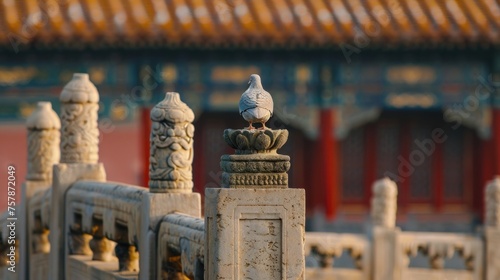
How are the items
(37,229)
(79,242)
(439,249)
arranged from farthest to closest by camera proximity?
(439,249)
(37,229)
(79,242)

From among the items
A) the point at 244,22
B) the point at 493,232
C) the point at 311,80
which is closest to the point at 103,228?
the point at 493,232

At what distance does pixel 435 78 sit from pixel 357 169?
73.4 inches

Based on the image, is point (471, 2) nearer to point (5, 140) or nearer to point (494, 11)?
point (494, 11)

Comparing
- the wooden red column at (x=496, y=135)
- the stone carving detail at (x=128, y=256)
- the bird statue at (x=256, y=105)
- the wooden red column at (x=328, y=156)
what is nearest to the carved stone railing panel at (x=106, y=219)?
the stone carving detail at (x=128, y=256)

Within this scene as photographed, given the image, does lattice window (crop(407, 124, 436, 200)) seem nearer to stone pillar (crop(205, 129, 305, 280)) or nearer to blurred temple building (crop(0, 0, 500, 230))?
blurred temple building (crop(0, 0, 500, 230))

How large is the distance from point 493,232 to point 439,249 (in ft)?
2.20

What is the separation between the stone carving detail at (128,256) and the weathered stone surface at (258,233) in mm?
3278

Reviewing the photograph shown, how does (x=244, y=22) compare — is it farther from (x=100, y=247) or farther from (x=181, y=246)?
(x=181, y=246)

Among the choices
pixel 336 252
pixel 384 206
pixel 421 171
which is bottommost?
pixel 336 252

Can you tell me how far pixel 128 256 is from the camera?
443 inches

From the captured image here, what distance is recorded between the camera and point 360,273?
1769cm

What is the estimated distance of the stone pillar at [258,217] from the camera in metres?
7.91

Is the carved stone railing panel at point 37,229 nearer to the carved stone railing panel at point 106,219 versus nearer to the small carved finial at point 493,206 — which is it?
the carved stone railing panel at point 106,219

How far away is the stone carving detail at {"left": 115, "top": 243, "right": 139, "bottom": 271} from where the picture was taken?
36.8 feet
